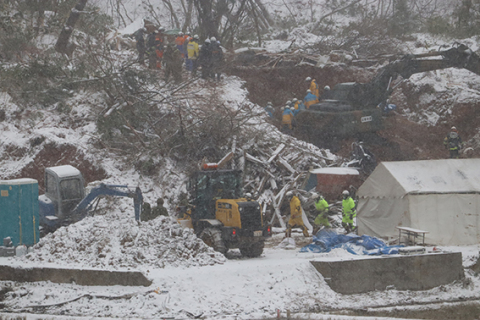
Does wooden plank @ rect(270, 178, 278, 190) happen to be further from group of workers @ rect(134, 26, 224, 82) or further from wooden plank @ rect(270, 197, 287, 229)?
group of workers @ rect(134, 26, 224, 82)

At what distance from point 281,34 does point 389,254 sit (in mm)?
24890

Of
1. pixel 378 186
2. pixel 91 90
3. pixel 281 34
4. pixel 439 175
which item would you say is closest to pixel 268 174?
pixel 378 186

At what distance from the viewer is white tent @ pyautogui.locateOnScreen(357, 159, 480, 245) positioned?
13.6 m

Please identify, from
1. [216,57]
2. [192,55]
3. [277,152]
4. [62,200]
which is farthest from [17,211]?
[216,57]

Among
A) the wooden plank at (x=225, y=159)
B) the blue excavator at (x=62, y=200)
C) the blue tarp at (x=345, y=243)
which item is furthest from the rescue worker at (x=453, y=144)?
the blue excavator at (x=62, y=200)

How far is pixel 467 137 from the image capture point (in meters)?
23.3

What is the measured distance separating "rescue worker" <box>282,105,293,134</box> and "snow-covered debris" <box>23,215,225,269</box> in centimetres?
1146

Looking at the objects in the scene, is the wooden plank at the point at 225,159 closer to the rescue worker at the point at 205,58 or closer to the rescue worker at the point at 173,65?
the rescue worker at the point at 173,65

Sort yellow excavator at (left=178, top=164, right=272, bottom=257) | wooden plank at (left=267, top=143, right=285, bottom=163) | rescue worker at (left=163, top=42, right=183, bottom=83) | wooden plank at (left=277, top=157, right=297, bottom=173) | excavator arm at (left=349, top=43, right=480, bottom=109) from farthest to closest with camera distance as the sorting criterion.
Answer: rescue worker at (left=163, top=42, right=183, bottom=83) < excavator arm at (left=349, top=43, right=480, bottom=109) < wooden plank at (left=267, top=143, right=285, bottom=163) < wooden plank at (left=277, top=157, right=297, bottom=173) < yellow excavator at (left=178, top=164, right=272, bottom=257)

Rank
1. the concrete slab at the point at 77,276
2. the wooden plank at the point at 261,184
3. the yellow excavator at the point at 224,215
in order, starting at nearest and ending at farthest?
the concrete slab at the point at 77,276, the yellow excavator at the point at 224,215, the wooden plank at the point at 261,184

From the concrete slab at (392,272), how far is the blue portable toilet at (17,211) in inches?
264

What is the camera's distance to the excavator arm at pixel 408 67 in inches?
746

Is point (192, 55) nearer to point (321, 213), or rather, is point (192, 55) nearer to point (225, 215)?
point (321, 213)

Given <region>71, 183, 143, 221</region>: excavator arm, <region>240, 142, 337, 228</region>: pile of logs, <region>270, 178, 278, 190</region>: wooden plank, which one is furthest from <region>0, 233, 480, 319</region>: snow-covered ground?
<region>270, 178, 278, 190</region>: wooden plank
